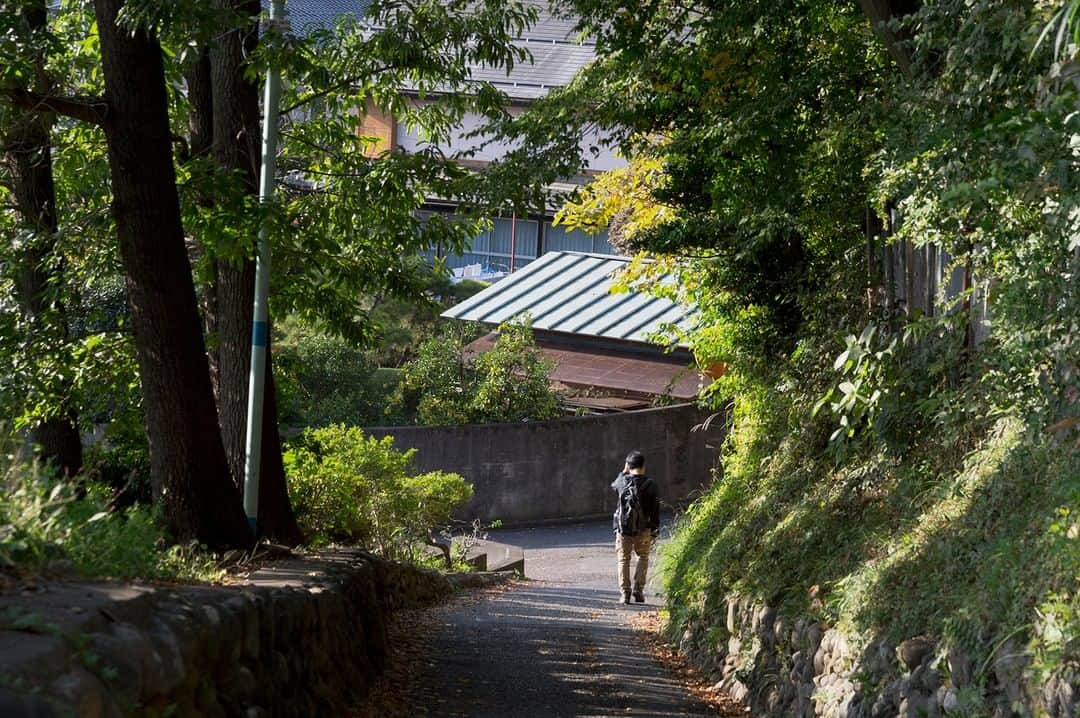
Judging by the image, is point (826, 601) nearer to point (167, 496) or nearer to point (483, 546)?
point (167, 496)

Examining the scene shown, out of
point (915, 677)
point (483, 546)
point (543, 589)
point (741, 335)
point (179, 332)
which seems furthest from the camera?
point (483, 546)

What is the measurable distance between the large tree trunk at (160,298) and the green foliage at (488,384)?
1640cm

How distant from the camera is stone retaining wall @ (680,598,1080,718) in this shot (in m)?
5.36

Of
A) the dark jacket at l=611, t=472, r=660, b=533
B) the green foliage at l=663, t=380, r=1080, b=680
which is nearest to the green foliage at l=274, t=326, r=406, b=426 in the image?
the dark jacket at l=611, t=472, r=660, b=533

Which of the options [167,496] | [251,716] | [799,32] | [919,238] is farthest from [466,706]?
[799,32]

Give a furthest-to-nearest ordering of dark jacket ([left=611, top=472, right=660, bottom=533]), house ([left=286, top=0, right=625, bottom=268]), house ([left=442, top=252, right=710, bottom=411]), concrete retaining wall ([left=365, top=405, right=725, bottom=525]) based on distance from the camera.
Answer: house ([left=286, top=0, right=625, bottom=268]), house ([left=442, top=252, right=710, bottom=411]), concrete retaining wall ([left=365, top=405, right=725, bottom=525]), dark jacket ([left=611, top=472, right=660, bottom=533])

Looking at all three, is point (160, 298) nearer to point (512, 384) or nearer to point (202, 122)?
→ point (202, 122)

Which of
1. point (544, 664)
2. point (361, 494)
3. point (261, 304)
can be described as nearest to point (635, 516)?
point (361, 494)

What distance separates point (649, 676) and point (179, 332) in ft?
15.5

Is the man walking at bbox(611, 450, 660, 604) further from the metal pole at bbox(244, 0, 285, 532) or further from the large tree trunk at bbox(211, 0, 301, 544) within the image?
the metal pole at bbox(244, 0, 285, 532)

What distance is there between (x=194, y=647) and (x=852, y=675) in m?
3.71

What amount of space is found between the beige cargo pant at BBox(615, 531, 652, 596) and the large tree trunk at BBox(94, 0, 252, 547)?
835 centimetres

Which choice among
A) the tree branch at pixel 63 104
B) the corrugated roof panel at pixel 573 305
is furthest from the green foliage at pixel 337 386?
the tree branch at pixel 63 104

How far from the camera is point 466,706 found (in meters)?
8.41
